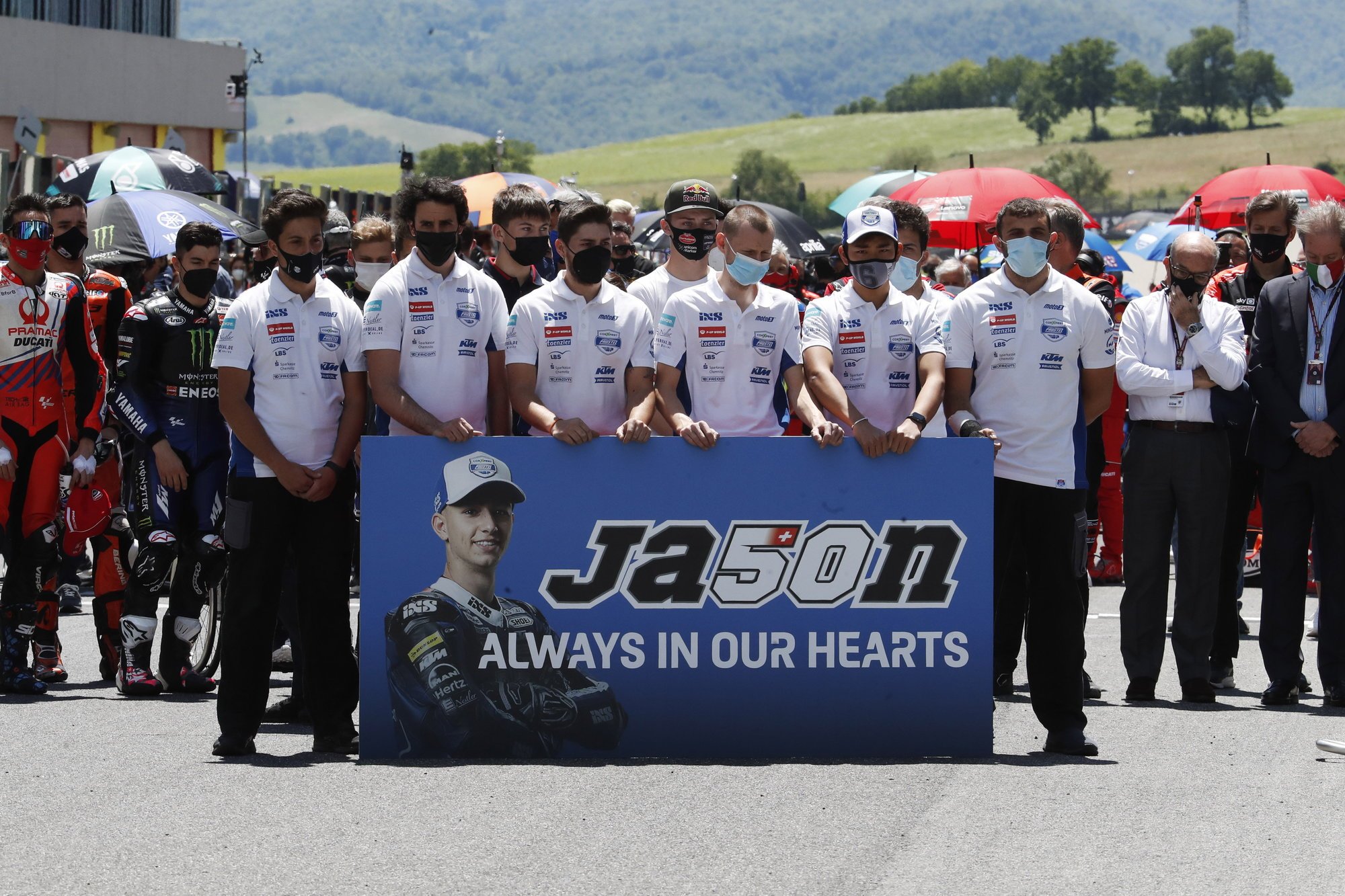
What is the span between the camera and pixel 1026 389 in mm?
7449

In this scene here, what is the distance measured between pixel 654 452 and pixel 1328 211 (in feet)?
12.4

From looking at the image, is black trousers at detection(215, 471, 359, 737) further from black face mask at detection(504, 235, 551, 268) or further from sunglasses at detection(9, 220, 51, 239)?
sunglasses at detection(9, 220, 51, 239)

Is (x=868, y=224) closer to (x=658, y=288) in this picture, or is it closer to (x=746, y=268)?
A: (x=746, y=268)

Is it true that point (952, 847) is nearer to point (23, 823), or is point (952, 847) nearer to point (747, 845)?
point (747, 845)

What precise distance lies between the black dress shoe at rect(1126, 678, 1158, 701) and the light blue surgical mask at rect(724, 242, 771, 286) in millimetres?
2887

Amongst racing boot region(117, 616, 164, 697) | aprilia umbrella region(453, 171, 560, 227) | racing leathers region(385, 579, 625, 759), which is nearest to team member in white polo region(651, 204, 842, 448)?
racing leathers region(385, 579, 625, 759)

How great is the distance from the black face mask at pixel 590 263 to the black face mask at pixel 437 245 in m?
0.48

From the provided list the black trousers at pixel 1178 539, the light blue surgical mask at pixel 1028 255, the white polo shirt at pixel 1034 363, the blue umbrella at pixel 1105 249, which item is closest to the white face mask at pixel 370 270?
the white polo shirt at pixel 1034 363

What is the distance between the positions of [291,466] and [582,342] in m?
1.25

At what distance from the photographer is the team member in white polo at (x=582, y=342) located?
739 centimetres

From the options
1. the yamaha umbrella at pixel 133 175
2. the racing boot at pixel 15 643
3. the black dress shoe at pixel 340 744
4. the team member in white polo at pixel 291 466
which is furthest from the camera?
the yamaha umbrella at pixel 133 175

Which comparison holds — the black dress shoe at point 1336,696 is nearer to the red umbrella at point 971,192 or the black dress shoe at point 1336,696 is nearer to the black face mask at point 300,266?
the black face mask at point 300,266

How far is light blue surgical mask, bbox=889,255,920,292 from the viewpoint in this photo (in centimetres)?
894

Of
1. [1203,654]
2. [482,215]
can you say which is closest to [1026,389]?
[1203,654]
